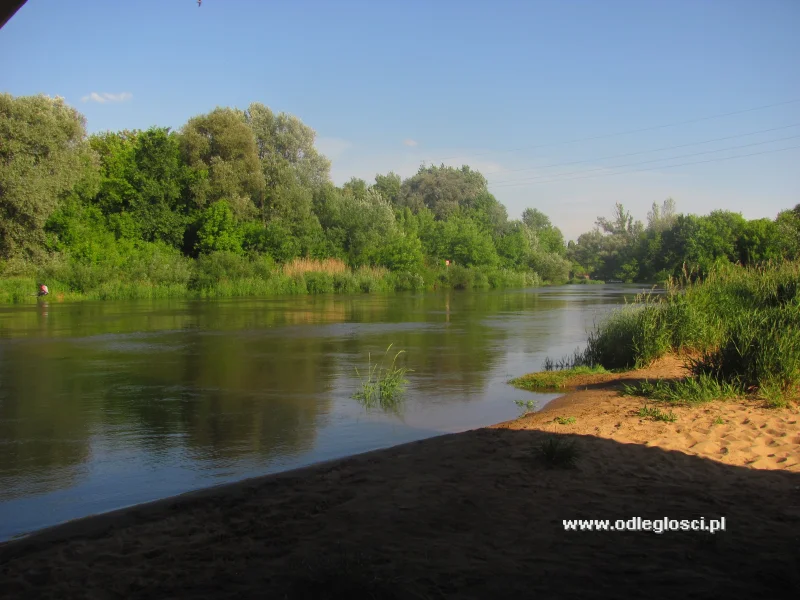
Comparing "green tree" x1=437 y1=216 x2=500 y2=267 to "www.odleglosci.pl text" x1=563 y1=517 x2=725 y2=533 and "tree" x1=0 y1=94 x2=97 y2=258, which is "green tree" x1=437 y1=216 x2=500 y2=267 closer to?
"tree" x1=0 y1=94 x2=97 y2=258

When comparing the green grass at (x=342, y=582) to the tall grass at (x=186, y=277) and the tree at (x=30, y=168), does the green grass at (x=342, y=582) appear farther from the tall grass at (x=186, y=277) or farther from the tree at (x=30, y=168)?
the tree at (x=30, y=168)

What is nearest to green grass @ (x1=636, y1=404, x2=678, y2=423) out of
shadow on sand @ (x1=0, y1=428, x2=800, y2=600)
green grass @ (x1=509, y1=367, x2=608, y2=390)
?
shadow on sand @ (x1=0, y1=428, x2=800, y2=600)

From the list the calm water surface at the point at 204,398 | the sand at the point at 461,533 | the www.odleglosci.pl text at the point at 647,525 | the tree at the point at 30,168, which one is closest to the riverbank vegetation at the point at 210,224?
the tree at the point at 30,168

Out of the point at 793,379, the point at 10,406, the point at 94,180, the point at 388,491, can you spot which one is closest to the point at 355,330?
the point at 10,406

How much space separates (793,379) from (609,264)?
110684mm

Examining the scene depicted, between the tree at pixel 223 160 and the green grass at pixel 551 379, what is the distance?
132ft

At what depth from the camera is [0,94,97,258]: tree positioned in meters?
35.1

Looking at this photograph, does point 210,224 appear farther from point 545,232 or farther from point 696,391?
point 545,232

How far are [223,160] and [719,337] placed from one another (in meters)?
43.8

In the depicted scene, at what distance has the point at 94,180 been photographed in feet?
144

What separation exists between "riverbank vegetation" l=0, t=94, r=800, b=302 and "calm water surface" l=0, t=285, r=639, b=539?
1435cm

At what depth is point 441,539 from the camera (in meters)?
4.31

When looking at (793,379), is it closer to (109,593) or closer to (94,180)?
(109,593)

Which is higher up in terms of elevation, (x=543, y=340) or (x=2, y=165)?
(x=2, y=165)
